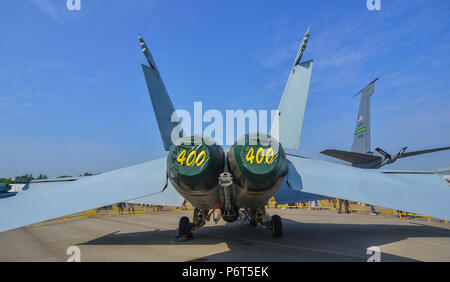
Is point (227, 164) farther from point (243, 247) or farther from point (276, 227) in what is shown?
point (276, 227)

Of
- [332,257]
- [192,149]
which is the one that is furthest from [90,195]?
[332,257]

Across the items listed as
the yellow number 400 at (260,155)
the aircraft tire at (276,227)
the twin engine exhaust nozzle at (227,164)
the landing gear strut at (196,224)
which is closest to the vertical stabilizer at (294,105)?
the twin engine exhaust nozzle at (227,164)

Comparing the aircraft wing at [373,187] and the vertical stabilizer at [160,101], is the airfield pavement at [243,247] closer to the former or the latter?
the aircraft wing at [373,187]

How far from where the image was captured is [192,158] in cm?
380

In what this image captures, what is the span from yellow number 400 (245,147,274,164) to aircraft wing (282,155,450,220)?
0.76 metres

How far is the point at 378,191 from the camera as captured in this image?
11.3 ft

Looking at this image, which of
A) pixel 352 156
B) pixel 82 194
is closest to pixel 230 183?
pixel 82 194

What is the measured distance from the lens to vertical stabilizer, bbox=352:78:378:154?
15.6 m

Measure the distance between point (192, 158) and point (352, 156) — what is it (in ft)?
41.6

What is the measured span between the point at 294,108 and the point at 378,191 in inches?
103

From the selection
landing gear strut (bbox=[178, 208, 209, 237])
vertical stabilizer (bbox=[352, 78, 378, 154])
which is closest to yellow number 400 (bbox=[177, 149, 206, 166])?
landing gear strut (bbox=[178, 208, 209, 237])

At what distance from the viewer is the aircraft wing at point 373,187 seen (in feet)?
9.96
